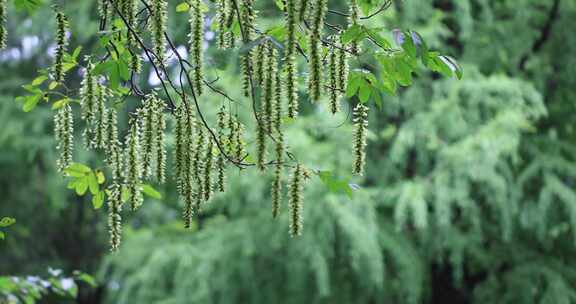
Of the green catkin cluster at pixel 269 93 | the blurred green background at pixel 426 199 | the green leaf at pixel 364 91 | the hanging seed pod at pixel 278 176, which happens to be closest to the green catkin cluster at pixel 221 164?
the hanging seed pod at pixel 278 176

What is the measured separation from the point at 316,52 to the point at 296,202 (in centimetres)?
38

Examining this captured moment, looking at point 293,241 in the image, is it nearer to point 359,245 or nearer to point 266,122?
point 359,245

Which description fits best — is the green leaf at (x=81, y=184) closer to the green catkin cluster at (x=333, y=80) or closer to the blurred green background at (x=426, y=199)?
the green catkin cluster at (x=333, y=80)

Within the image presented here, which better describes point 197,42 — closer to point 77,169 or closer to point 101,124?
point 101,124

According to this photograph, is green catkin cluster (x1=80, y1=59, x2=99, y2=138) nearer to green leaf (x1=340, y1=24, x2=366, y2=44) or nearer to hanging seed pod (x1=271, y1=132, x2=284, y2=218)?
hanging seed pod (x1=271, y1=132, x2=284, y2=218)

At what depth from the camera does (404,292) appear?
19.2 feet

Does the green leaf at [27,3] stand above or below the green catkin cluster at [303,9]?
above

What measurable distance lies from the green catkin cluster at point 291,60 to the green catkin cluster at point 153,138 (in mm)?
293

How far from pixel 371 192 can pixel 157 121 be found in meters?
4.10

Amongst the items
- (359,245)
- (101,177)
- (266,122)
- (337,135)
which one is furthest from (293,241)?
(266,122)

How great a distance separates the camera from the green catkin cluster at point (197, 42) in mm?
1609

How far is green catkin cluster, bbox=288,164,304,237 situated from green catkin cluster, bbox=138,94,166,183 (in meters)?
0.29

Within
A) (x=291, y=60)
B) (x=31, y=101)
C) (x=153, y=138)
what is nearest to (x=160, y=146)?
(x=153, y=138)

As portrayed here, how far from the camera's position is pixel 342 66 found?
5.43ft
